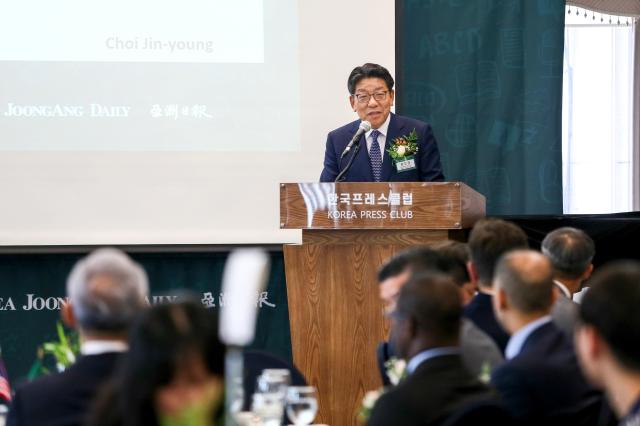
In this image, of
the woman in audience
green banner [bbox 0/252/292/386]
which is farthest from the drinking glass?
green banner [bbox 0/252/292/386]

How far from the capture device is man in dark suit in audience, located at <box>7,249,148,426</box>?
1965mm

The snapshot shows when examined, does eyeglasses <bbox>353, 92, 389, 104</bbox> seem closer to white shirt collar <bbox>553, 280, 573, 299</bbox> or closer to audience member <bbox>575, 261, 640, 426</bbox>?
white shirt collar <bbox>553, 280, 573, 299</bbox>

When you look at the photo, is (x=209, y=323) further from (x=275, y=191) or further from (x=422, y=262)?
(x=275, y=191)

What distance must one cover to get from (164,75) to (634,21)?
3085 millimetres

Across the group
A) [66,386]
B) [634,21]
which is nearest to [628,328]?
[66,386]

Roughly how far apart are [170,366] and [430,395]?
621 mm

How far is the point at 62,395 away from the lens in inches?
77.9

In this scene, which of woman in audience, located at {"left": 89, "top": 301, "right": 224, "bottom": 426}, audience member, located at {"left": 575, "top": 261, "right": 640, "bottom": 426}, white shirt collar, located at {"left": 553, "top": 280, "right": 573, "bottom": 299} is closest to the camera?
woman in audience, located at {"left": 89, "top": 301, "right": 224, "bottom": 426}

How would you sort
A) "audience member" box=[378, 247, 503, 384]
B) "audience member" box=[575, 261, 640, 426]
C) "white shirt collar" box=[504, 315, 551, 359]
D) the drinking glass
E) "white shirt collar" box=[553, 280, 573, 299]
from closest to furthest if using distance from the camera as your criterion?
"audience member" box=[575, 261, 640, 426] → "white shirt collar" box=[504, 315, 551, 359] → the drinking glass → "audience member" box=[378, 247, 503, 384] → "white shirt collar" box=[553, 280, 573, 299]

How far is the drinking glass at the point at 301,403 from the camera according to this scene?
2.45 meters

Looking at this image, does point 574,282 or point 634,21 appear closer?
point 574,282

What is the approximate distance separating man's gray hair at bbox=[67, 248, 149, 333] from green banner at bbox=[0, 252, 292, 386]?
3610mm

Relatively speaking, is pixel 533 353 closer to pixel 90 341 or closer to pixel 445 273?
pixel 445 273

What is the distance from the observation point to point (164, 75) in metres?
5.42
